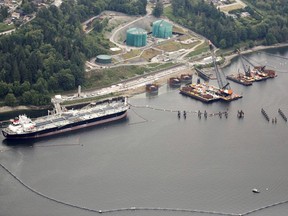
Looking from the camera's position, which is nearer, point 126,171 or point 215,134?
point 126,171

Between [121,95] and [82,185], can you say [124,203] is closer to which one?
[82,185]

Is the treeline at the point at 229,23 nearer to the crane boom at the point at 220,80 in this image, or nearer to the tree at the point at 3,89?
the crane boom at the point at 220,80

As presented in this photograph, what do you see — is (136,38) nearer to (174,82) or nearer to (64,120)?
(174,82)

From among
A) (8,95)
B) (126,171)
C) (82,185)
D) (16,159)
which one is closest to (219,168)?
(126,171)

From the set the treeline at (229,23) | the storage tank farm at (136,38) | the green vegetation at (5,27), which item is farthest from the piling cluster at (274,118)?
the green vegetation at (5,27)

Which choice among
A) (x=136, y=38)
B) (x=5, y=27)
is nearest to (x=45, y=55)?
(x=5, y=27)

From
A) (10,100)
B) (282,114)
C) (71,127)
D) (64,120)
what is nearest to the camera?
(64,120)
